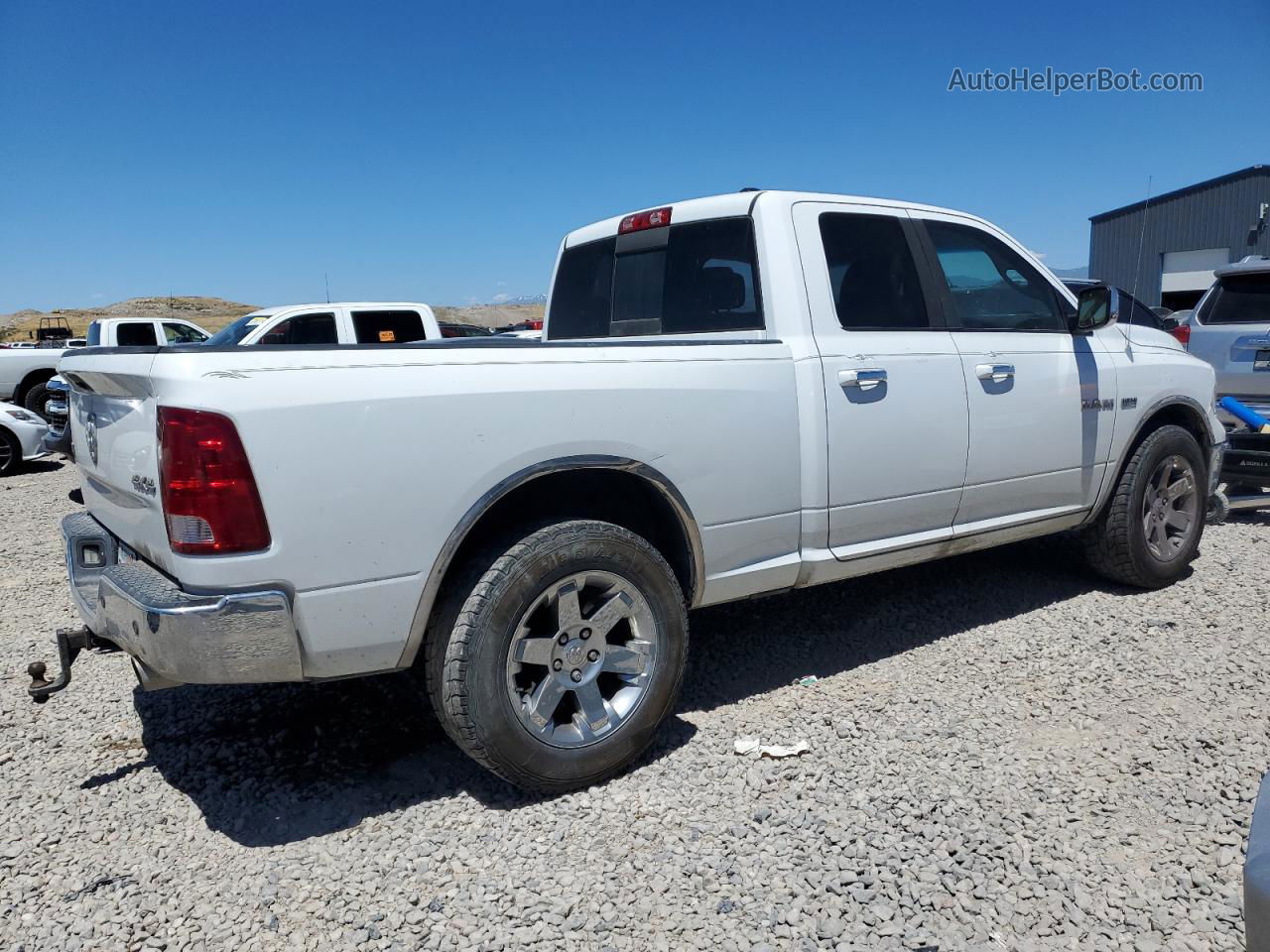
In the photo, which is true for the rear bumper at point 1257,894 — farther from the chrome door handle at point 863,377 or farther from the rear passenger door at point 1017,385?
the rear passenger door at point 1017,385

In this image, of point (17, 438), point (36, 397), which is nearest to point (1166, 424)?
point (17, 438)

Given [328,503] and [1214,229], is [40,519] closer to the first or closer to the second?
[328,503]

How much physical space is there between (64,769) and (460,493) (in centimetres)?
192

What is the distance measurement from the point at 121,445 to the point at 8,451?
422 inches

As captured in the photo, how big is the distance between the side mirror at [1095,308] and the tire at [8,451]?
1212 centimetres

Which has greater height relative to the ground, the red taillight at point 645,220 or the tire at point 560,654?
the red taillight at point 645,220

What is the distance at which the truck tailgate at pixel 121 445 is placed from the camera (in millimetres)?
2645

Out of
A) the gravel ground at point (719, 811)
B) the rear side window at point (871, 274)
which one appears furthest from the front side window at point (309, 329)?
the rear side window at point (871, 274)

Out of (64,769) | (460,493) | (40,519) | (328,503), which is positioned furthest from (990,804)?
(40,519)

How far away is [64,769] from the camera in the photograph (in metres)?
3.37

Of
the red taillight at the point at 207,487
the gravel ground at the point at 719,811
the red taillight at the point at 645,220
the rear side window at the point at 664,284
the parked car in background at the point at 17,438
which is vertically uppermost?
the red taillight at the point at 645,220

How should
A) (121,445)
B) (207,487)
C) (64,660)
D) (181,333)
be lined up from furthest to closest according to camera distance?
(181,333) < (64,660) < (121,445) < (207,487)

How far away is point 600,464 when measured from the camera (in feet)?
9.96

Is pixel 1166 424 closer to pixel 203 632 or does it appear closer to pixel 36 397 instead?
pixel 203 632
